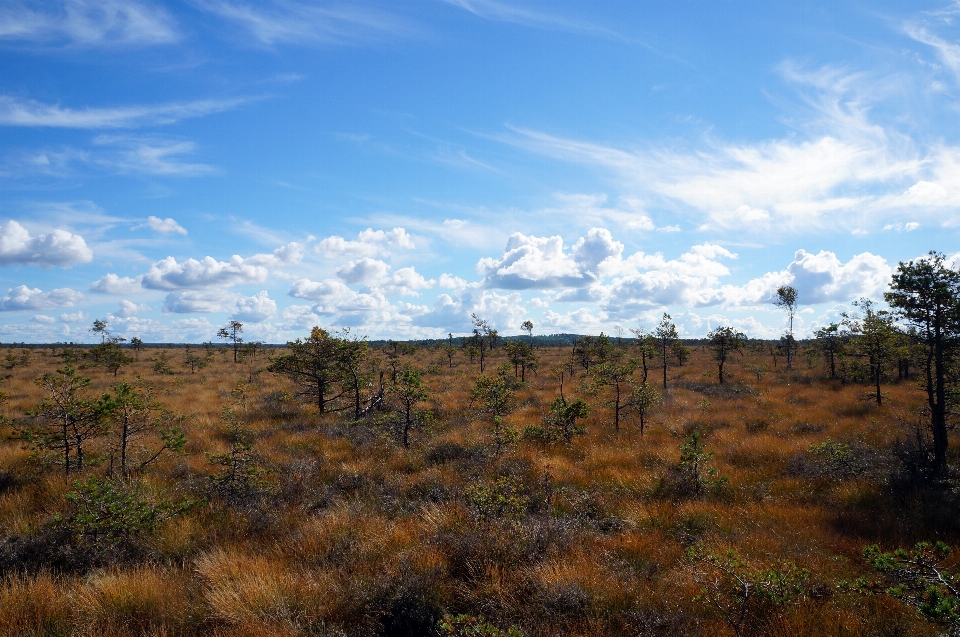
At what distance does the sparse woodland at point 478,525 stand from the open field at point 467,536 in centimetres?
4

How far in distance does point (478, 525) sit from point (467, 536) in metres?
0.47

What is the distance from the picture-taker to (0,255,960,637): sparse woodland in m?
4.61

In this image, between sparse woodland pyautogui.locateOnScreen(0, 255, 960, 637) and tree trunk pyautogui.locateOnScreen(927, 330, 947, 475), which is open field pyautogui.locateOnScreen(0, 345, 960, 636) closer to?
sparse woodland pyautogui.locateOnScreen(0, 255, 960, 637)

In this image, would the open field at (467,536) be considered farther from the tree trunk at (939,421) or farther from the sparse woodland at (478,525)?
the tree trunk at (939,421)

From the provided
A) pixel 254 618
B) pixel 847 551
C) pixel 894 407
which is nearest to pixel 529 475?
pixel 847 551

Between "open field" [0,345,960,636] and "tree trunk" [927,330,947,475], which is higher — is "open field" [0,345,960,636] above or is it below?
below

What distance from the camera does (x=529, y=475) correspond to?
9.48 metres

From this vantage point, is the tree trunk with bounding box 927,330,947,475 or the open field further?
the tree trunk with bounding box 927,330,947,475

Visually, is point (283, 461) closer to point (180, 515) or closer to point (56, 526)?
point (180, 515)

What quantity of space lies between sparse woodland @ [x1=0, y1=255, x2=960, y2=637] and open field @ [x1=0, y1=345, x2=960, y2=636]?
0.04 m

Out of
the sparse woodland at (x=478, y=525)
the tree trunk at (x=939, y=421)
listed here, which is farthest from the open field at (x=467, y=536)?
the tree trunk at (x=939, y=421)

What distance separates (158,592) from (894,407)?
868 inches

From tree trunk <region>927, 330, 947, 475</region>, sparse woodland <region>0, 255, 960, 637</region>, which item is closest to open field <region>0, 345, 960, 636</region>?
sparse woodland <region>0, 255, 960, 637</region>

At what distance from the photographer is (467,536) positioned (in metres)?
5.91
